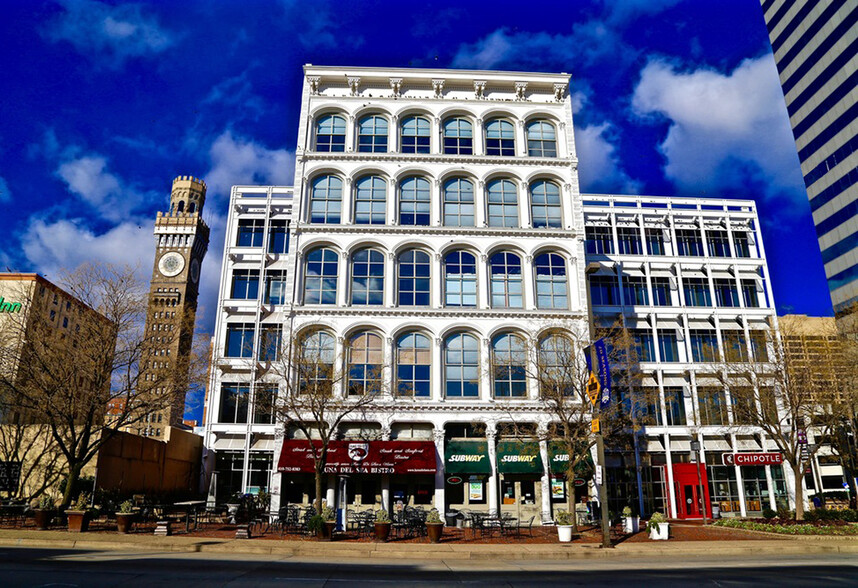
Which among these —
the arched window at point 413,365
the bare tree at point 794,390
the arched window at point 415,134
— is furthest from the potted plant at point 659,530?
the arched window at point 415,134

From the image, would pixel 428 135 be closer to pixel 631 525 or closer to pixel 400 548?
pixel 631 525

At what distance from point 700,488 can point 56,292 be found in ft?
289

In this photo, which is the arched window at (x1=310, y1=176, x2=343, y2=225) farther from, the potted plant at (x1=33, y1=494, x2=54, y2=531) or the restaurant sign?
the restaurant sign

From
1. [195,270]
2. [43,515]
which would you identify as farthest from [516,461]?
[195,270]

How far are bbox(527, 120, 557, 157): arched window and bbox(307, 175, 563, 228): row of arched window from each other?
279cm

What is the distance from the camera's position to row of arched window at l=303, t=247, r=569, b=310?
38156mm

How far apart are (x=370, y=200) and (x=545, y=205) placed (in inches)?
490

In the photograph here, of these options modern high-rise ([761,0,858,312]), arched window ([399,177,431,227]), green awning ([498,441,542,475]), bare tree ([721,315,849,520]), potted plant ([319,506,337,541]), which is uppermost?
modern high-rise ([761,0,858,312])

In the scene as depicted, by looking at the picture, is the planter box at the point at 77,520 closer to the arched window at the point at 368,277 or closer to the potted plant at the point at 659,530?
the arched window at the point at 368,277

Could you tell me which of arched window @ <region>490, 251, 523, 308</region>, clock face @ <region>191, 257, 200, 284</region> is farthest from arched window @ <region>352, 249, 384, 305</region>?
clock face @ <region>191, 257, 200, 284</region>

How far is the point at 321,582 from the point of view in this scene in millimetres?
13312

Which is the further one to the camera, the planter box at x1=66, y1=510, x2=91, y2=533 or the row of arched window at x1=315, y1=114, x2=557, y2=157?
the row of arched window at x1=315, y1=114, x2=557, y2=157

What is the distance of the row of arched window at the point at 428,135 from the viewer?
41.9 metres

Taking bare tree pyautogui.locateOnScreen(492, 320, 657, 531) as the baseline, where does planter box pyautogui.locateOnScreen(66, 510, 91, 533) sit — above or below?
below
